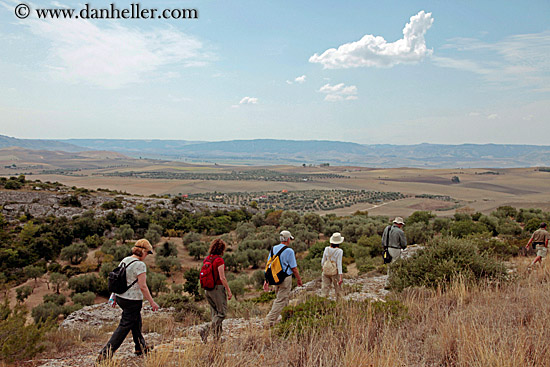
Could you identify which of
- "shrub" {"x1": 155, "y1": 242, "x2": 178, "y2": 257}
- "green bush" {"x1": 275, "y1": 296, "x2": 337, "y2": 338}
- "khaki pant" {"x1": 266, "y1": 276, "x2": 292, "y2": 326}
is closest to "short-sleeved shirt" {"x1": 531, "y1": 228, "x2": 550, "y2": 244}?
"green bush" {"x1": 275, "y1": 296, "x2": 337, "y2": 338}

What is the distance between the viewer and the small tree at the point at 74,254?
20047 mm

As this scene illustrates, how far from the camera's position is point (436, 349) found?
12.4 ft

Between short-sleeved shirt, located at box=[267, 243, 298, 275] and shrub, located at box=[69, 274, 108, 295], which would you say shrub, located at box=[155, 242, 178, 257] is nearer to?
shrub, located at box=[69, 274, 108, 295]

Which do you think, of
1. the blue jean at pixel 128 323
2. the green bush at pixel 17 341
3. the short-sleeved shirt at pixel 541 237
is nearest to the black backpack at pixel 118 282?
the blue jean at pixel 128 323

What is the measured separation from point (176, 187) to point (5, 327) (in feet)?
304

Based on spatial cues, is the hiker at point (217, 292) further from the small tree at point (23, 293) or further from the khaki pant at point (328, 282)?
the small tree at point (23, 293)

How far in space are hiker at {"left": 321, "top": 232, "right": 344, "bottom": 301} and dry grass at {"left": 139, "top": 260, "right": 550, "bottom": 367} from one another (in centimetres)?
203

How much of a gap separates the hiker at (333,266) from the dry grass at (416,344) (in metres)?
2.03

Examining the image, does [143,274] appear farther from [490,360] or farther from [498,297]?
[498,297]

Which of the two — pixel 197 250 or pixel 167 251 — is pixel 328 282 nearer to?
pixel 197 250

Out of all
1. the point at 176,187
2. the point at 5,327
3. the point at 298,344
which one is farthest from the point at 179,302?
the point at 176,187

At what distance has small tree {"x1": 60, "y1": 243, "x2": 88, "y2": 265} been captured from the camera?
65.8ft

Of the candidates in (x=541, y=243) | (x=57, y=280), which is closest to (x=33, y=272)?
(x=57, y=280)

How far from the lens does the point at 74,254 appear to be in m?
20.2
